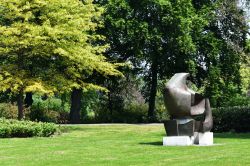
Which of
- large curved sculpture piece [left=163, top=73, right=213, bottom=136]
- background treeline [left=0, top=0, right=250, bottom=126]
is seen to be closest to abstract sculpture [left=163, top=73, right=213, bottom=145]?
large curved sculpture piece [left=163, top=73, right=213, bottom=136]

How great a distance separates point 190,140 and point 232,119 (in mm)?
9129

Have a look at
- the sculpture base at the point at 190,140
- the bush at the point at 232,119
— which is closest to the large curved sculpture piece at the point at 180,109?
the sculpture base at the point at 190,140

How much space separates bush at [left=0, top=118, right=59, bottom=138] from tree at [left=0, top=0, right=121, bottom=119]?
8.23ft

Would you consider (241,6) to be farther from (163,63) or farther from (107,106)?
(107,106)

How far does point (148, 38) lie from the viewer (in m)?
35.3

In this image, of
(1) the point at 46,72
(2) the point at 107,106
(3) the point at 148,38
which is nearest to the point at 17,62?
(1) the point at 46,72

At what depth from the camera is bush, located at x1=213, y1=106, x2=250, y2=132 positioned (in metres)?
26.5

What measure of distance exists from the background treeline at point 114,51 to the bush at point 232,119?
20 cm

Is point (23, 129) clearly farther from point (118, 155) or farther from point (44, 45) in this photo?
point (118, 155)

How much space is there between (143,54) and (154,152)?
22343mm

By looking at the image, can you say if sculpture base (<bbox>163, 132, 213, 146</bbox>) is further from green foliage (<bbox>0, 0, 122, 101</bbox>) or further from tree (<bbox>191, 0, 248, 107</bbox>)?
tree (<bbox>191, 0, 248, 107</bbox>)

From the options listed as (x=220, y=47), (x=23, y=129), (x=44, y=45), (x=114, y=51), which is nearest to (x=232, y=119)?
(x=44, y=45)

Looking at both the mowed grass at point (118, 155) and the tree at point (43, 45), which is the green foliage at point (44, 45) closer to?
the tree at point (43, 45)

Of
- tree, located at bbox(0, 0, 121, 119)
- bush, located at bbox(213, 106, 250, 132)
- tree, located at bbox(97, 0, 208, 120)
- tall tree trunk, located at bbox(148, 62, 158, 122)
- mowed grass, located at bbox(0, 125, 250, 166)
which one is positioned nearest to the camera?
mowed grass, located at bbox(0, 125, 250, 166)
